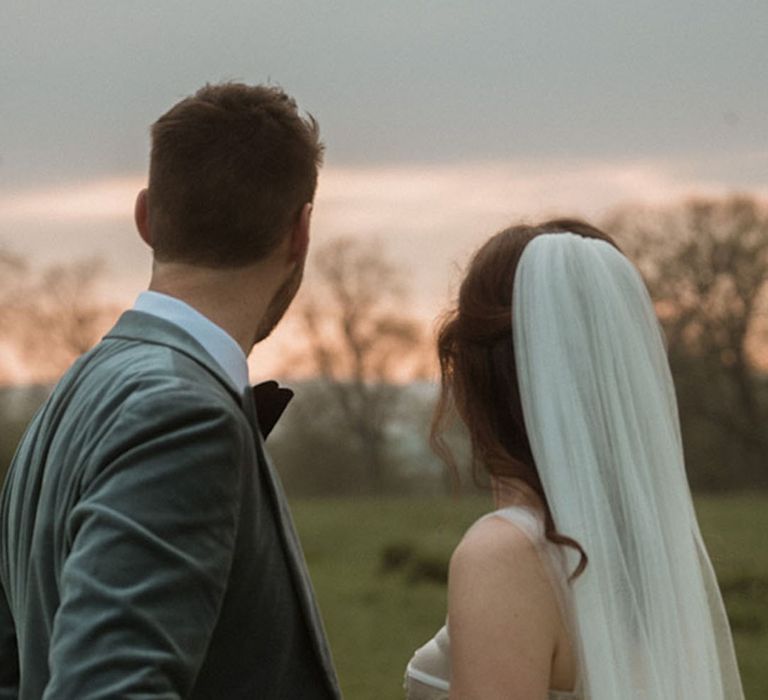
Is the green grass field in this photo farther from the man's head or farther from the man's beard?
the man's head

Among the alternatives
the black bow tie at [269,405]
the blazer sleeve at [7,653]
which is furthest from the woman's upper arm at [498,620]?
the blazer sleeve at [7,653]

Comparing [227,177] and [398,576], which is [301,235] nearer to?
[227,177]

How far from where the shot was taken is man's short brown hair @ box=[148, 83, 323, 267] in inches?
140

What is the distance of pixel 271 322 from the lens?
3.73 meters

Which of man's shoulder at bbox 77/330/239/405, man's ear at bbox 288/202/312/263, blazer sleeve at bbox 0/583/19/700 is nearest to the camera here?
man's shoulder at bbox 77/330/239/405

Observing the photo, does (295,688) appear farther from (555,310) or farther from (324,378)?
(324,378)

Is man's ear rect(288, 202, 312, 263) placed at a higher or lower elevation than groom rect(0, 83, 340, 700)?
higher

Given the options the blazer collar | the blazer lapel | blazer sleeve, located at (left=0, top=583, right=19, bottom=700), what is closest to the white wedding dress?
the blazer lapel

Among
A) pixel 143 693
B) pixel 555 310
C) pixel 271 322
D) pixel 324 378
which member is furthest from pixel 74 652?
pixel 324 378

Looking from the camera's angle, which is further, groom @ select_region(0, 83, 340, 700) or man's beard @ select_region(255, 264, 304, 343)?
man's beard @ select_region(255, 264, 304, 343)

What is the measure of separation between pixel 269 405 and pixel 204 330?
1.04ft

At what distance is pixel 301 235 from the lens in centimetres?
366

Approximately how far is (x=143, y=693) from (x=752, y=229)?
4628 cm

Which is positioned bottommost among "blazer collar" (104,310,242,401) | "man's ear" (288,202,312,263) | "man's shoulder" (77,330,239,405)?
"man's shoulder" (77,330,239,405)
